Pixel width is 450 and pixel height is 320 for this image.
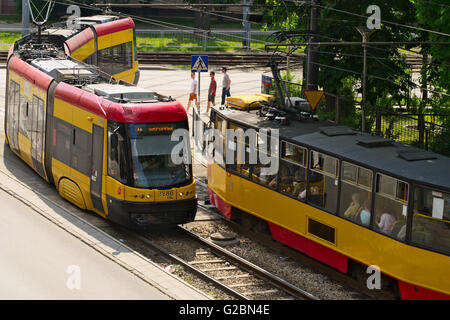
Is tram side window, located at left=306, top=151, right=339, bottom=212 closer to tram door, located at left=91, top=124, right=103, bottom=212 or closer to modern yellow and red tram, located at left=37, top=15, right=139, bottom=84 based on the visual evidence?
tram door, located at left=91, top=124, right=103, bottom=212

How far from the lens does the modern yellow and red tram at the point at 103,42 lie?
97.4ft

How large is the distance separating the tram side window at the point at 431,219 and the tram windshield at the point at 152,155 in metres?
5.65

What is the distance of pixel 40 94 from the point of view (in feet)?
69.8

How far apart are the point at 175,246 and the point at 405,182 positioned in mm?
5795

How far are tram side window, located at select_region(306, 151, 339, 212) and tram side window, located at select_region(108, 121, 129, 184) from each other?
3.84 metres

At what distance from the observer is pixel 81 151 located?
19.0 meters

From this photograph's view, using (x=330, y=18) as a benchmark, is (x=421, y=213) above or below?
below

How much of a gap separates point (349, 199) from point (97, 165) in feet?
19.1

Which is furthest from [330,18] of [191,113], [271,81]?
[191,113]

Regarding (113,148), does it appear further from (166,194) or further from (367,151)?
(367,151)

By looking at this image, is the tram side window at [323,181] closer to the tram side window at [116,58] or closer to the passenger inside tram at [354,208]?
the passenger inside tram at [354,208]

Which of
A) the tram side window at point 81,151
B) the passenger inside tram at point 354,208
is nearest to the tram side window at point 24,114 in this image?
the tram side window at point 81,151
